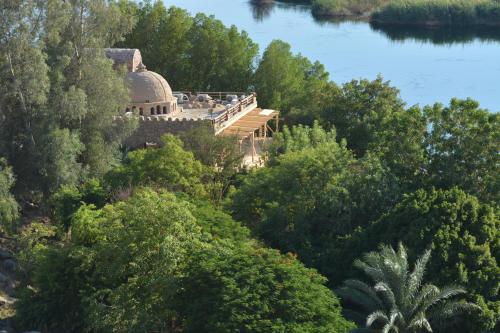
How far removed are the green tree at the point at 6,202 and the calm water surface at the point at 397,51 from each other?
36931 mm

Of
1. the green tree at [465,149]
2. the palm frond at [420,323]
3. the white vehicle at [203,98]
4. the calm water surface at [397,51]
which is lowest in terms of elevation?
the calm water surface at [397,51]

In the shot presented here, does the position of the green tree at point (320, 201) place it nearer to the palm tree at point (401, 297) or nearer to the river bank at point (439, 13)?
the palm tree at point (401, 297)

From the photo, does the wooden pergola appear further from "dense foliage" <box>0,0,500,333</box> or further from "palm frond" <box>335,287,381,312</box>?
"palm frond" <box>335,287,381,312</box>

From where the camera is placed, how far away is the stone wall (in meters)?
43.6

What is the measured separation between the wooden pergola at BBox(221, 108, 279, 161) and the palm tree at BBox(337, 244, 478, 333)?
58.3 feet

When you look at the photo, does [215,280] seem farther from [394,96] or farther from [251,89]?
[251,89]

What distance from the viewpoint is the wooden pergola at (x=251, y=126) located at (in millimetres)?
44484

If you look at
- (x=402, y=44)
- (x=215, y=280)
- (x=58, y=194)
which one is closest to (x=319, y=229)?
(x=215, y=280)

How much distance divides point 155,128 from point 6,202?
1217cm

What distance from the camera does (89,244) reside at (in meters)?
27.0

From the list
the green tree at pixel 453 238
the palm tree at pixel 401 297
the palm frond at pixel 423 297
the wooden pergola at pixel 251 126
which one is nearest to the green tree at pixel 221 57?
the wooden pergola at pixel 251 126

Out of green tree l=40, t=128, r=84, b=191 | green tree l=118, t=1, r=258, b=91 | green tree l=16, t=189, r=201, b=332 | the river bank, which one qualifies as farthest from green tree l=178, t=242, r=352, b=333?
the river bank

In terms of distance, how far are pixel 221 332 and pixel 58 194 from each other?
15.3m

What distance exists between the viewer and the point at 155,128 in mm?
44094
